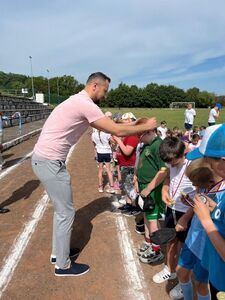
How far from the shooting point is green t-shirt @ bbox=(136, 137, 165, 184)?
432 centimetres

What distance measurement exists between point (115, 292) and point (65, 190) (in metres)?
1.30

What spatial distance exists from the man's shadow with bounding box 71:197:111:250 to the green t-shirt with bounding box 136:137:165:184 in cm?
142

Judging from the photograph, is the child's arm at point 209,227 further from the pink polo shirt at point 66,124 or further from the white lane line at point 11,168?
the white lane line at point 11,168

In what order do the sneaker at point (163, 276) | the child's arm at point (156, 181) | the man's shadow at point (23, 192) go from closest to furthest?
the sneaker at point (163, 276), the child's arm at point (156, 181), the man's shadow at point (23, 192)

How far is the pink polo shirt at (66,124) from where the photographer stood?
3768 mm

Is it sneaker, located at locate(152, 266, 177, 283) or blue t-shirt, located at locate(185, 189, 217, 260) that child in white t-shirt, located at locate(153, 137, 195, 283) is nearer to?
sneaker, located at locate(152, 266, 177, 283)

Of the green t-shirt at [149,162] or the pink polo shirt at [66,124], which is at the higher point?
the pink polo shirt at [66,124]

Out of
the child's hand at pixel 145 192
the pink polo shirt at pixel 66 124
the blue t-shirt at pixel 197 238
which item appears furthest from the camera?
the child's hand at pixel 145 192

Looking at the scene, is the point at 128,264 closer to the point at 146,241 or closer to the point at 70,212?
the point at 146,241

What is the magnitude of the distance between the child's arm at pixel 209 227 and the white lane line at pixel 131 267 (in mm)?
1911

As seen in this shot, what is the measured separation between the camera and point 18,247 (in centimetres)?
486

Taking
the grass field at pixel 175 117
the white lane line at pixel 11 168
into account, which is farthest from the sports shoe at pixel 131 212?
the grass field at pixel 175 117

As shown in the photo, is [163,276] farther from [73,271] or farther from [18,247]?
[18,247]

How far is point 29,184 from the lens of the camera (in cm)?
851
